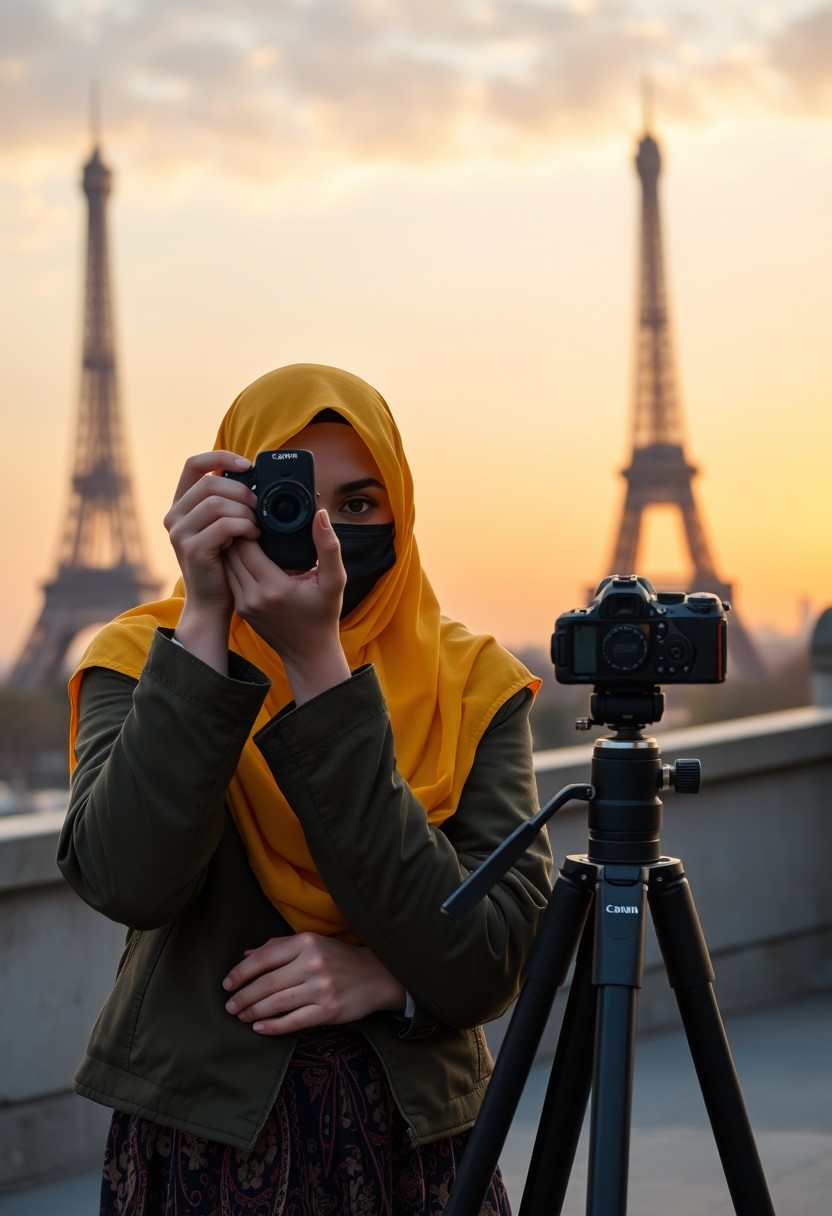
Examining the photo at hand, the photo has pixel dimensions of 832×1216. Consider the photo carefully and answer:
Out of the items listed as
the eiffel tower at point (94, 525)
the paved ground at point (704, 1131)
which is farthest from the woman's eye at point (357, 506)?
the eiffel tower at point (94, 525)

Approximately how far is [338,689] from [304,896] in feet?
0.84

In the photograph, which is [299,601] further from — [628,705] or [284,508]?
[628,705]

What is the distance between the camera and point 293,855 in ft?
6.30

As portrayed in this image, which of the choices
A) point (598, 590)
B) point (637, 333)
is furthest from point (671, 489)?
point (598, 590)

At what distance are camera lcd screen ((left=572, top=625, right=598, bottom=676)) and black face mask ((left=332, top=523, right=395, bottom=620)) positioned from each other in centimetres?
28

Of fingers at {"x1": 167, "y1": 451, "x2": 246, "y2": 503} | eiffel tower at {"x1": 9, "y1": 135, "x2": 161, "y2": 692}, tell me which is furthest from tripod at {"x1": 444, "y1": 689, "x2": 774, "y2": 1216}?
eiffel tower at {"x1": 9, "y1": 135, "x2": 161, "y2": 692}

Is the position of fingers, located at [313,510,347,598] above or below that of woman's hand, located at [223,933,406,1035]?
above

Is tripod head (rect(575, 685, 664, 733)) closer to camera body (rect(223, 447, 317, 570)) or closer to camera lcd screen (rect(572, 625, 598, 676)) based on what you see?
camera lcd screen (rect(572, 625, 598, 676))

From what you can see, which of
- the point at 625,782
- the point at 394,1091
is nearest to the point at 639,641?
the point at 625,782

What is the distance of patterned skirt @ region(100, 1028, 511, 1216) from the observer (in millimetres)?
1873

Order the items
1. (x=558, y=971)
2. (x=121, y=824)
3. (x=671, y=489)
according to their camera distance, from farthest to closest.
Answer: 1. (x=671, y=489)
2. (x=558, y=971)
3. (x=121, y=824)

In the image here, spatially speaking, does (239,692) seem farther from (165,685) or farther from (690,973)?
(690,973)

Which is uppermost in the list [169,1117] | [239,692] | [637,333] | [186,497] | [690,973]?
[637,333]

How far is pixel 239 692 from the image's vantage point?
5.90ft
